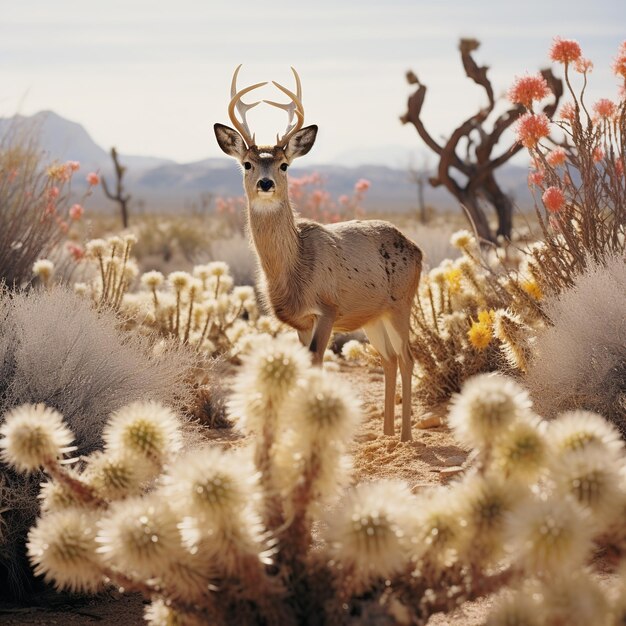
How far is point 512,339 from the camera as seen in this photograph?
5.89 meters

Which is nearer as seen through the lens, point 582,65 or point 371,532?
point 371,532

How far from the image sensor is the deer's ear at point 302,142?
6.55 m

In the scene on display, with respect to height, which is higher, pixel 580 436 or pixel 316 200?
pixel 316 200

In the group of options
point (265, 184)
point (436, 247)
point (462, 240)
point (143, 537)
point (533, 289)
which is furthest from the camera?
point (436, 247)

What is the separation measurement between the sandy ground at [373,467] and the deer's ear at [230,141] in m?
2.00

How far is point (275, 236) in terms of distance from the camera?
6.32 m

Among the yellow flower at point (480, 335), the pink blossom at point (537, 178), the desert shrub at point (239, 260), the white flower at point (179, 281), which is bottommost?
the yellow flower at point (480, 335)

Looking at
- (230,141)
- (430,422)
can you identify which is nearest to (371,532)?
(230,141)

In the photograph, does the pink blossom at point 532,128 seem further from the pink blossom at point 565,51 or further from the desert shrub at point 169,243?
the desert shrub at point 169,243

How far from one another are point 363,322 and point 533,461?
13.7 ft

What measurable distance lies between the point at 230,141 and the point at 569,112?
2.43m

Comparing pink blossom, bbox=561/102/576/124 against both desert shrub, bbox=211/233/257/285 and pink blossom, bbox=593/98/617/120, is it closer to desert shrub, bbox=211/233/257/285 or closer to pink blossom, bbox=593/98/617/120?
pink blossom, bbox=593/98/617/120

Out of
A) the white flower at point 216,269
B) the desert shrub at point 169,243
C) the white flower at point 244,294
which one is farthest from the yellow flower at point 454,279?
the desert shrub at point 169,243

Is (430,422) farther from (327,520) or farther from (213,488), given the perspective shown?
(213,488)
